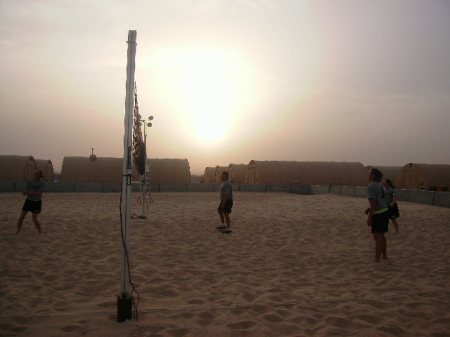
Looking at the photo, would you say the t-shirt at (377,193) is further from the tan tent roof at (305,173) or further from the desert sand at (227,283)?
the tan tent roof at (305,173)

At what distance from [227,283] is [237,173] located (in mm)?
34345

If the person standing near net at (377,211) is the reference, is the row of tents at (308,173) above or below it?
above

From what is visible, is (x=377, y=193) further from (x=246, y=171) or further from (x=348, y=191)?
(x=246, y=171)

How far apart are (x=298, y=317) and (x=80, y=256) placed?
15.8 feet

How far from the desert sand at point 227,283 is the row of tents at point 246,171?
70.3 feet

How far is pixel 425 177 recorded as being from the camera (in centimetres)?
2745

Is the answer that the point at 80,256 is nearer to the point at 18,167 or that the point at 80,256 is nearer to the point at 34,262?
the point at 34,262

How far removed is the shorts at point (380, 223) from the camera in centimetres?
666

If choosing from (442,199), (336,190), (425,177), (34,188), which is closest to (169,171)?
(336,190)

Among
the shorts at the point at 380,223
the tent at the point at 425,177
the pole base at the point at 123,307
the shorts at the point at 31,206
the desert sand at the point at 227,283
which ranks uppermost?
the tent at the point at 425,177

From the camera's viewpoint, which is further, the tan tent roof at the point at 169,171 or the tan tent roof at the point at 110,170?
the tan tent roof at the point at 169,171

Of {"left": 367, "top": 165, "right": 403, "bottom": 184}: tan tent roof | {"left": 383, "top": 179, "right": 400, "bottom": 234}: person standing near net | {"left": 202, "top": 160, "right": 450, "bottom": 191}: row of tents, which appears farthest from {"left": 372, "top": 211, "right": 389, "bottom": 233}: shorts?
{"left": 367, "top": 165, "right": 403, "bottom": 184}: tan tent roof

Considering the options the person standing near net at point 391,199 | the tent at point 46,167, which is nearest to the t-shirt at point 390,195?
the person standing near net at point 391,199

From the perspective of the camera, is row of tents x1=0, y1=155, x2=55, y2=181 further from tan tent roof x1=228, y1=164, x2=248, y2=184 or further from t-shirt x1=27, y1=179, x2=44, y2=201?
t-shirt x1=27, y1=179, x2=44, y2=201
